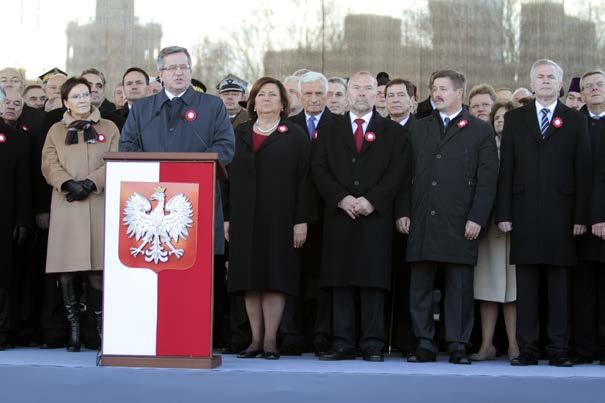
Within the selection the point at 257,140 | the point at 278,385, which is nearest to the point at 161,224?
the point at 278,385

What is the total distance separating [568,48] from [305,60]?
9.03 feet

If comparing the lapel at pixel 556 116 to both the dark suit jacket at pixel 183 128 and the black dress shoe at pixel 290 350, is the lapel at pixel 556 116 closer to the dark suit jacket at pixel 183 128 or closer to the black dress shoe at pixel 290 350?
the dark suit jacket at pixel 183 128

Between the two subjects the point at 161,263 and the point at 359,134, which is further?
the point at 359,134

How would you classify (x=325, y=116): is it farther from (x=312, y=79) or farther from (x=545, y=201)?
(x=545, y=201)

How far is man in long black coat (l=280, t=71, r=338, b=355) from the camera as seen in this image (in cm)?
811

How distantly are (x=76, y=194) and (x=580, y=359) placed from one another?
3457mm

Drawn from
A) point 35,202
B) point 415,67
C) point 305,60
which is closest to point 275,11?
point 305,60

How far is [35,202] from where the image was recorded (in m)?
8.71

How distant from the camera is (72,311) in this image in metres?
8.20

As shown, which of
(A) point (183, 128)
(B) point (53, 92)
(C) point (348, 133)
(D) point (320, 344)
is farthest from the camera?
(B) point (53, 92)

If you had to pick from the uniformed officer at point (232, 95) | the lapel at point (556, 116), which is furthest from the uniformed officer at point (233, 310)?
the lapel at point (556, 116)

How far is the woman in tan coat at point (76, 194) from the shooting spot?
809 centimetres

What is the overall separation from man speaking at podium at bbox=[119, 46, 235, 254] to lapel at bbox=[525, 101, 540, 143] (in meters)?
1.94

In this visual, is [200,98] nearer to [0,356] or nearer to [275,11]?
[0,356]
